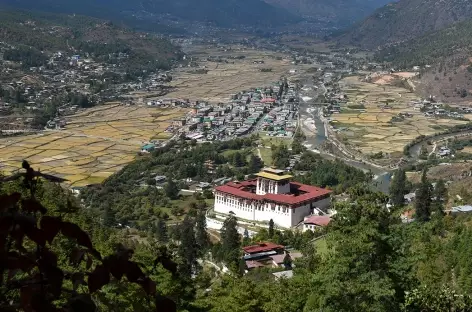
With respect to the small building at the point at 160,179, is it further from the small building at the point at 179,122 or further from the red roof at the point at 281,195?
the small building at the point at 179,122

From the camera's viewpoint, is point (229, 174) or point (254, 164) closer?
point (229, 174)

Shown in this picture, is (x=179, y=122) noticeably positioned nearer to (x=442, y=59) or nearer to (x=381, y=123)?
(x=381, y=123)

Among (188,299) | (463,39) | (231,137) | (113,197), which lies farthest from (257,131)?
(463,39)

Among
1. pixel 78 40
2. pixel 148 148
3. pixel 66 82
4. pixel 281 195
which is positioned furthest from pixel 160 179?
pixel 78 40

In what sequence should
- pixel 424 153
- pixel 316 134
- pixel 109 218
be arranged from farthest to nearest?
pixel 316 134, pixel 424 153, pixel 109 218

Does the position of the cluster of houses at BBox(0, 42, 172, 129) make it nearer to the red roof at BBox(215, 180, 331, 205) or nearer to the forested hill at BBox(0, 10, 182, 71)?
the forested hill at BBox(0, 10, 182, 71)

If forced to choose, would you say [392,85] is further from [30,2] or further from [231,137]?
[30,2]

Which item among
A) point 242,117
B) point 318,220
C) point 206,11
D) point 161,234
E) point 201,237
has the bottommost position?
point 242,117
